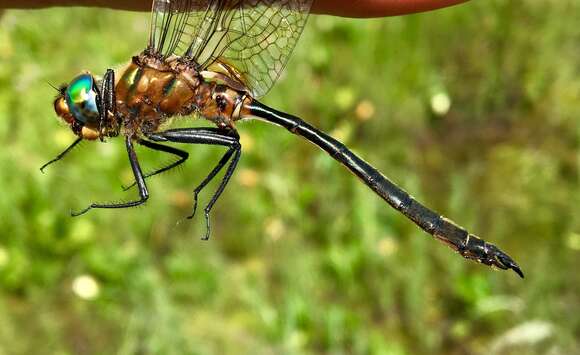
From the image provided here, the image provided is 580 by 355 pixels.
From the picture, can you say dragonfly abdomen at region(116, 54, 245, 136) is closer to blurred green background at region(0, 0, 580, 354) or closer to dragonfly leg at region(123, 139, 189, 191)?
dragonfly leg at region(123, 139, 189, 191)

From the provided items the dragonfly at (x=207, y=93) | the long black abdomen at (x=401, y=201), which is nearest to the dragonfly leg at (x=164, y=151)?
the dragonfly at (x=207, y=93)

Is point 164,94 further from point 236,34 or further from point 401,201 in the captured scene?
point 401,201

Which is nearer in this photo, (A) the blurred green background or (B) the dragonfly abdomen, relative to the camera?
(B) the dragonfly abdomen

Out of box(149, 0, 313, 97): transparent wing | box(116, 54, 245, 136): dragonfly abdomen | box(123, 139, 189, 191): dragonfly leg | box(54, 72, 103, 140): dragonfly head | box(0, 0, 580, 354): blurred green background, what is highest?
box(0, 0, 580, 354): blurred green background

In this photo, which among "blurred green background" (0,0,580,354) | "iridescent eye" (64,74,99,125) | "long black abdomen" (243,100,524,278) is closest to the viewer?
"iridescent eye" (64,74,99,125)

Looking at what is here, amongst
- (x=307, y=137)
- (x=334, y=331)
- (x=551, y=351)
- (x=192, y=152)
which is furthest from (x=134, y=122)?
(x=551, y=351)

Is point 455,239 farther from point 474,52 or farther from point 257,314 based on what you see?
point 474,52

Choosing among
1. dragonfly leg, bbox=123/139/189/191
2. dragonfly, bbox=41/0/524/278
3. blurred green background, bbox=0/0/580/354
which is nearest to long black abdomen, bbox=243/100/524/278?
dragonfly, bbox=41/0/524/278
